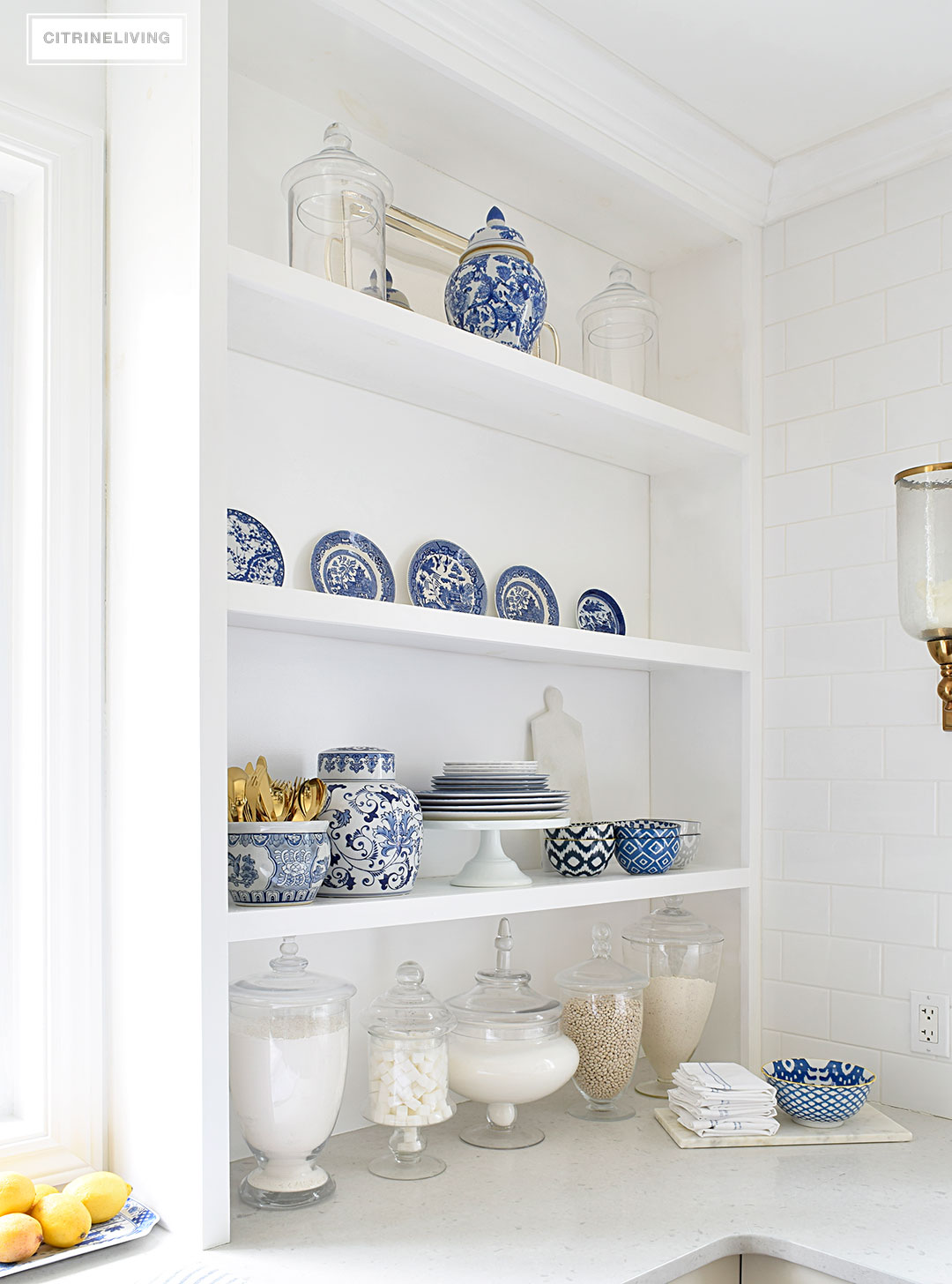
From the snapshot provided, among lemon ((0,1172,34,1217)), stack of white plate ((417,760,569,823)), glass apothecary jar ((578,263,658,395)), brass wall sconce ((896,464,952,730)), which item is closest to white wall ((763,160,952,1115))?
brass wall sconce ((896,464,952,730))

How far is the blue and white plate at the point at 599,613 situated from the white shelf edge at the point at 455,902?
0.49m

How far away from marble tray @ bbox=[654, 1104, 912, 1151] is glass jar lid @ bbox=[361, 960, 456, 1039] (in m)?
0.43

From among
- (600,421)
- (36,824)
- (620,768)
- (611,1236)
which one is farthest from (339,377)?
(611,1236)

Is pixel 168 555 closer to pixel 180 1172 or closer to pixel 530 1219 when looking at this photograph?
pixel 180 1172

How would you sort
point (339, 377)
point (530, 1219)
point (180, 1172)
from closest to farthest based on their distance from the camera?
1. point (180, 1172)
2. point (530, 1219)
3. point (339, 377)

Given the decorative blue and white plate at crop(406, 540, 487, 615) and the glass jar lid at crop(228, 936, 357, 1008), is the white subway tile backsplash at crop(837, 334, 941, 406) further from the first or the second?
the glass jar lid at crop(228, 936, 357, 1008)

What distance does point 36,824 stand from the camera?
1.48 meters

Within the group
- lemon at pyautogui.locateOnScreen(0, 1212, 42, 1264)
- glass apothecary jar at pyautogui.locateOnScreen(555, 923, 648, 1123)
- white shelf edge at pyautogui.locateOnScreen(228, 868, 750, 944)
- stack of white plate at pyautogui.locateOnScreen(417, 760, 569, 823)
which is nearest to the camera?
lemon at pyautogui.locateOnScreen(0, 1212, 42, 1264)

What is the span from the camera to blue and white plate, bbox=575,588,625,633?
86.5 inches

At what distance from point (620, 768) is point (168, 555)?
1190 millimetres

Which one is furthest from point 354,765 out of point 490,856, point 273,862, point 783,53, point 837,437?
point 783,53

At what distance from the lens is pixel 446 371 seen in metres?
1.76

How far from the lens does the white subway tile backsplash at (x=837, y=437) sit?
208cm

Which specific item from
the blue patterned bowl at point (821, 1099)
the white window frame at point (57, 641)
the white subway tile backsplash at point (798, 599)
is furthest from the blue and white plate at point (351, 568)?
the blue patterned bowl at point (821, 1099)
